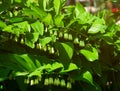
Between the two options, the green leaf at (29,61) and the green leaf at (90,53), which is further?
the green leaf at (90,53)

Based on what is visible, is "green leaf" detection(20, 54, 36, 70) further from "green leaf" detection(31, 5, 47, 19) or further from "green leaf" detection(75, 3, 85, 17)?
"green leaf" detection(75, 3, 85, 17)

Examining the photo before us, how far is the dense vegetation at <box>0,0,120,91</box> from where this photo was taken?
1.59 m

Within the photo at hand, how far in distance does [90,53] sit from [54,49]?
19cm

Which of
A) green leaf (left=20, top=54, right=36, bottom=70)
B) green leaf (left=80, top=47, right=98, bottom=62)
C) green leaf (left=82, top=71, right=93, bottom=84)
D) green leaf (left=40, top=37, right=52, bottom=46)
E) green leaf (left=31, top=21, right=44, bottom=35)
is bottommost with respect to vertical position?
green leaf (left=82, top=71, right=93, bottom=84)

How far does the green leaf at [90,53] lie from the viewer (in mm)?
1727

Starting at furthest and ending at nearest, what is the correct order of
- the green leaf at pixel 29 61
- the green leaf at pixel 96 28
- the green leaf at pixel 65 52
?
1. the green leaf at pixel 96 28
2. the green leaf at pixel 65 52
3. the green leaf at pixel 29 61

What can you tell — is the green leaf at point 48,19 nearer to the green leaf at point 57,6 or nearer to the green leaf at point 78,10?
the green leaf at point 57,6

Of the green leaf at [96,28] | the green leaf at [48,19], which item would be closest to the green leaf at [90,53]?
the green leaf at [96,28]

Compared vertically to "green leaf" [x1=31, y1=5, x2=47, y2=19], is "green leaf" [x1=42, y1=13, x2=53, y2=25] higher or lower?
lower

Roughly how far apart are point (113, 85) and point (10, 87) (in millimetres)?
620

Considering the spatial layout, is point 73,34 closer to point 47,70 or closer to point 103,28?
point 103,28

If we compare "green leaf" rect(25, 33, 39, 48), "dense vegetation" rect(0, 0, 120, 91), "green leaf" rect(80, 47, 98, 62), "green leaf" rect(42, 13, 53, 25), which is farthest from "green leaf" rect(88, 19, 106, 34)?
"green leaf" rect(25, 33, 39, 48)

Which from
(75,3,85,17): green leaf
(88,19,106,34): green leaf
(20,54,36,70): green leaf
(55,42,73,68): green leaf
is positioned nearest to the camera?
(20,54,36,70): green leaf

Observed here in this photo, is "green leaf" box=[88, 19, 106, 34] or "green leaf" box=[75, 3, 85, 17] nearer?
"green leaf" box=[88, 19, 106, 34]
